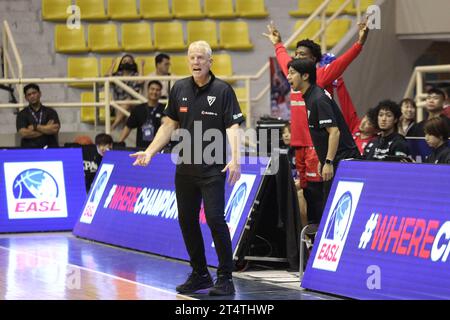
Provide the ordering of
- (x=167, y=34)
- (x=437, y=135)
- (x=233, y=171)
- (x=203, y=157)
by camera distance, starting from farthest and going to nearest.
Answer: (x=167, y=34)
(x=437, y=135)
(x=203, y=157)
(x=233, y=171)

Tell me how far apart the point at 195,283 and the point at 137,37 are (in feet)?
37.6

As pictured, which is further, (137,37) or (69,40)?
(137,37)

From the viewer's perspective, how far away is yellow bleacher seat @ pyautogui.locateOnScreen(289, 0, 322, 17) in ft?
66.5

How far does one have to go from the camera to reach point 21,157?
561 inches

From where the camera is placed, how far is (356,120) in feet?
38.4

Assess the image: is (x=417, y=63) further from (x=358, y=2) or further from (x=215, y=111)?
(x=215, y=111)

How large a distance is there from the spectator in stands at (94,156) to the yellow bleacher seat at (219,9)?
5554mm

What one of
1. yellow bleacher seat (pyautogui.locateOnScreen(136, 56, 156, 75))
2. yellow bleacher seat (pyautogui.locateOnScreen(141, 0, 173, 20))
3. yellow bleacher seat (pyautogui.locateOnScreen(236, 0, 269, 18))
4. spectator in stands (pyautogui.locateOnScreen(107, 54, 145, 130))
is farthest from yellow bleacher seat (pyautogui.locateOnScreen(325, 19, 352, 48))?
spectator in stands (pyautogui.locateOnScreen(107, 54, 145, 130))

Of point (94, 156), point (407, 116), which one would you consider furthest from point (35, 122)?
point (407, 116)

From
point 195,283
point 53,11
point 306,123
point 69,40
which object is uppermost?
point 53,11

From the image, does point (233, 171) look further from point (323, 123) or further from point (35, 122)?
point (35, 122)

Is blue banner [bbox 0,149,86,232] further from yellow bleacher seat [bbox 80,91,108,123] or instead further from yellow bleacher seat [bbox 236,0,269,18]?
yellow bleacher seat [bbox 236,0,269,18]
